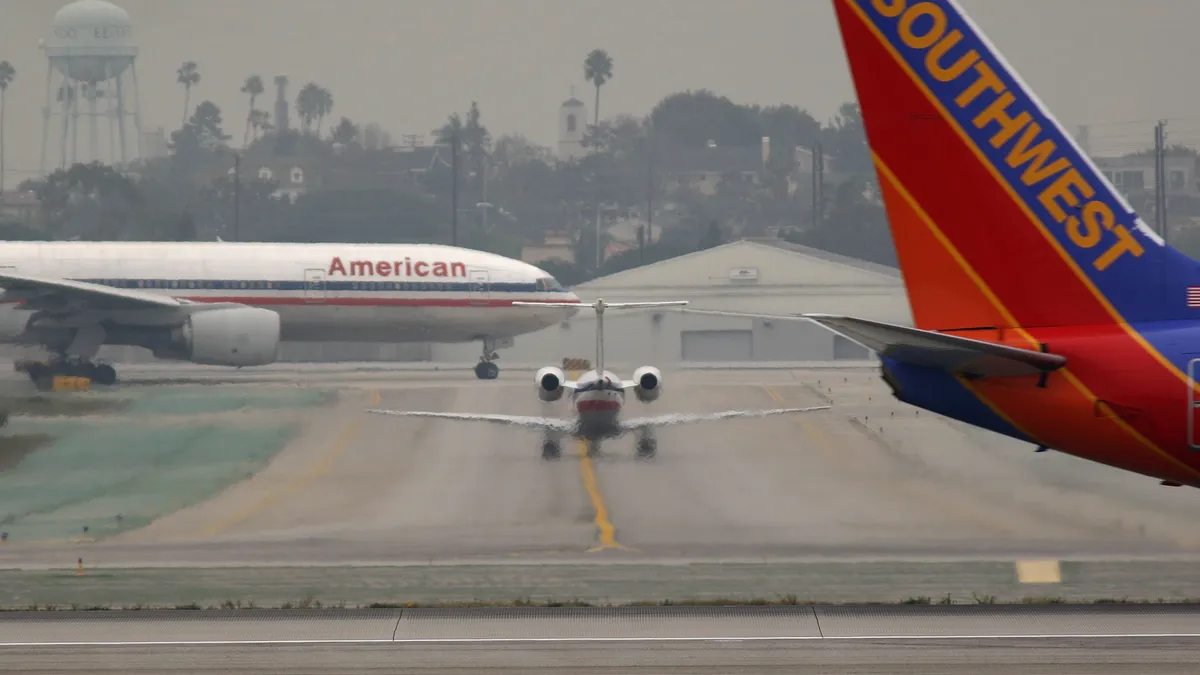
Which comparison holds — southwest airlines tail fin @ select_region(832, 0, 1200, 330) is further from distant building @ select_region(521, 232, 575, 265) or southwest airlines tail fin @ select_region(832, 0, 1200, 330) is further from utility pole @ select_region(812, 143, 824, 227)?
distant building @ select_region(521, 232, 575, 265)

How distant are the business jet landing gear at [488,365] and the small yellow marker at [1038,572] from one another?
31.8 metres

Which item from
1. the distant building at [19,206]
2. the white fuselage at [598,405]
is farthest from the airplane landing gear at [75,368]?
the distant building at [19,206]

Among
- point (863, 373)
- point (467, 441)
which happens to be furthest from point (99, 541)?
point (863, 373)

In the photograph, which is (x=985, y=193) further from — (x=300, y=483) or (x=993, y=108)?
(x=300, y=483)

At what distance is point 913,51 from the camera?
552 inches

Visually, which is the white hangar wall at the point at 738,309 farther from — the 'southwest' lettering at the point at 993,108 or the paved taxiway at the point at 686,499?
the 'southwest' lettering at the point at 993,108

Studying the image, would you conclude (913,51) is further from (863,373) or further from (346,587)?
(863,373)

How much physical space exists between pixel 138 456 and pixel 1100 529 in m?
17.6

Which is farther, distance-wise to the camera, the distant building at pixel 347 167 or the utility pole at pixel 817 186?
the distant building at pixel 347 167

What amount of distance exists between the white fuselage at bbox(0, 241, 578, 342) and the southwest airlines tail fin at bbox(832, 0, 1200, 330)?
38.0m

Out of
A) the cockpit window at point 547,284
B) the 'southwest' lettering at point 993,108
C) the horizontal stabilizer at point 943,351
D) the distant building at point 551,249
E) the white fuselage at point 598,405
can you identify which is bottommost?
the white fuselage at point 598,405

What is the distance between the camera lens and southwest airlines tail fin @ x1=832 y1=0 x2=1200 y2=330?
14.0 m

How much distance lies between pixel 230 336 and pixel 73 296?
4.72 meters

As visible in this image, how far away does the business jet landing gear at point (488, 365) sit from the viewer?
5238 cm
